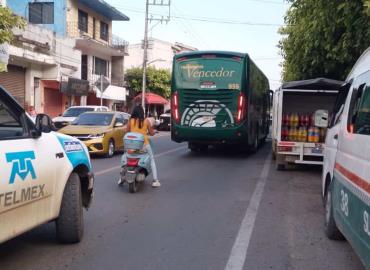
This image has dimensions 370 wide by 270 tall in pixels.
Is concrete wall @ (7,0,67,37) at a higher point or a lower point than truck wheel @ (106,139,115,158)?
higher

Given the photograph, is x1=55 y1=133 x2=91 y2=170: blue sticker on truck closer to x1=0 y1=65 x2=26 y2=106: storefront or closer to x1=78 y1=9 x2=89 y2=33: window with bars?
x1=0 y1=65 x2=26 y2=106: storefront

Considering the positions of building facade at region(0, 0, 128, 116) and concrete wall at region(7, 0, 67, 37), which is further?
concrete wall at region(7, 0, 67, 37)

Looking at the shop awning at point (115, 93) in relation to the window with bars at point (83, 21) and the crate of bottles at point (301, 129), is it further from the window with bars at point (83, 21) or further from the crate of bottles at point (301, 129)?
the crate of bottles at point (301, 129)

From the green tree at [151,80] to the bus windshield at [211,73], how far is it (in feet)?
106

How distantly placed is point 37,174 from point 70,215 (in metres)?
0.96

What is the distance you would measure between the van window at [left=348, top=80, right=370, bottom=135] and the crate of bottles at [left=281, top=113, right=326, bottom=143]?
8530 mm

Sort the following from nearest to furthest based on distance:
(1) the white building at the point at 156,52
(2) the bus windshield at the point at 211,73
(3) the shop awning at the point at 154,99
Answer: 1. (2) the bus windshield at the point at 211,73
2. (3) the shop awning at the point at 154,99
3. (1) the white building at the point at 156,52

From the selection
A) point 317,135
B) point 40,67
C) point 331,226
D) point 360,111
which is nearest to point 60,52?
point 40,67

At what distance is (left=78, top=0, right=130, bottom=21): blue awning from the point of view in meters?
36.2

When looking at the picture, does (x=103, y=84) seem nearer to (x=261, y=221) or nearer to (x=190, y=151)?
(x=190, y=151)

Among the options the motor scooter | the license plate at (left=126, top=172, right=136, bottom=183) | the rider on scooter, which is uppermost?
the rider on scooter

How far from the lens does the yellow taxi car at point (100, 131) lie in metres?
15.9

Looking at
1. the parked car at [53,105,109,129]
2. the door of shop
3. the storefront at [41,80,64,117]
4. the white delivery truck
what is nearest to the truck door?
the white delivery truck

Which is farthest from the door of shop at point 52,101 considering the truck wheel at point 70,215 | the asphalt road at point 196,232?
the truck wheel at point 70,215
